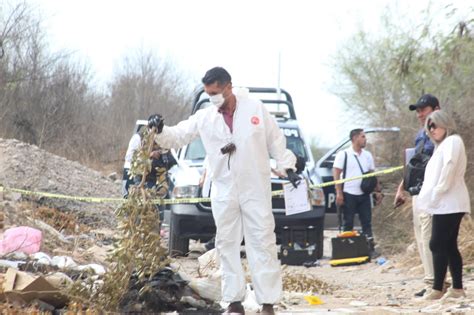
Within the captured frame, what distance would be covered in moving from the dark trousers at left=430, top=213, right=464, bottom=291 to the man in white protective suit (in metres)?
1.62

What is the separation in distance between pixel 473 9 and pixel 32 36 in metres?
14.8

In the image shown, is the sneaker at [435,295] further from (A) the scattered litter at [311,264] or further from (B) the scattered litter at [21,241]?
(A) the scattered litter at [311,264]

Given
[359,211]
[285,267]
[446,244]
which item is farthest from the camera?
[359,211]

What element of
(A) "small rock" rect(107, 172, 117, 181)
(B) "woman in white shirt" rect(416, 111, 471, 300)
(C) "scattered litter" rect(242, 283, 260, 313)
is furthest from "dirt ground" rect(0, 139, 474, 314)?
(A) "small rock" rect(107, 172, 117, 181)

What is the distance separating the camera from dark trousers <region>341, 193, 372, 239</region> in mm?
14398

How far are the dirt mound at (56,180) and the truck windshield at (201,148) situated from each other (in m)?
1.69

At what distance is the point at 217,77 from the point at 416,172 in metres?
2.40

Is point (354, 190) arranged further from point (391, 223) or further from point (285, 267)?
point (285, 267)

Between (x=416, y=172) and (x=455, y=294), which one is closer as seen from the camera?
(x=455, y=294)

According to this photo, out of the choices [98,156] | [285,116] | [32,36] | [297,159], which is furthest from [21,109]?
[297,159]

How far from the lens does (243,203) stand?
812cm

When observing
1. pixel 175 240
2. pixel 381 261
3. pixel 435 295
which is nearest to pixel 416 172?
pixel 435 295

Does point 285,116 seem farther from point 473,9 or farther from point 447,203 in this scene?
point 447,203

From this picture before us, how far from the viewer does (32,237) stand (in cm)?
989
